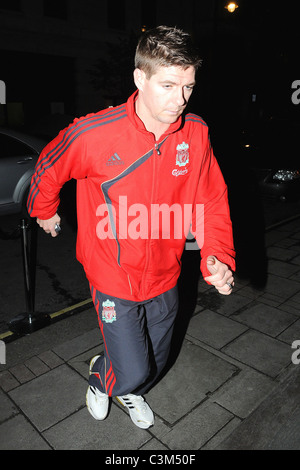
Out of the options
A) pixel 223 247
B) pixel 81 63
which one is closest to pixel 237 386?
pixel 223 247

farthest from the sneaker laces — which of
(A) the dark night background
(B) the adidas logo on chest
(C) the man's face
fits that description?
(A) the dark night background

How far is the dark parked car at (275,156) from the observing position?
315 inches

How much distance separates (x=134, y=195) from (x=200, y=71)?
69.8 ft

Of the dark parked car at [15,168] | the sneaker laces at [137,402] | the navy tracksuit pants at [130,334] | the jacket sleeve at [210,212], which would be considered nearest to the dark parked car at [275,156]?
the dark parked car at [15,168]

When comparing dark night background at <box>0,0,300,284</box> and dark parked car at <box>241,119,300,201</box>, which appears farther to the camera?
dark night background at <box>0,0,300,284</box>

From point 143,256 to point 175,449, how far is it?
1.29 metres

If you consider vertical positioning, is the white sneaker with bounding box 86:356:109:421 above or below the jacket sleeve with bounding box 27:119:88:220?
below

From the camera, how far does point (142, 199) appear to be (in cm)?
215

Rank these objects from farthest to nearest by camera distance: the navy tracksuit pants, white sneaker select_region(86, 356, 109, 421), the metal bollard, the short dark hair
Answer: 1. the metal bollard
2. white sneaker select_region(86, 356, 109, 421)
3. the navy tracksuit pants
4. the short dark hair

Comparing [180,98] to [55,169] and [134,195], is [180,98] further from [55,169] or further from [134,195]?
[55,169]

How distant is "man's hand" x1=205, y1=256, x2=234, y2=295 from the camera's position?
2.01m

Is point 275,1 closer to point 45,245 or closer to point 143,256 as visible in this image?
point 45,245

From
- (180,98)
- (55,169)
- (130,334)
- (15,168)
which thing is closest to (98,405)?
(130,334)

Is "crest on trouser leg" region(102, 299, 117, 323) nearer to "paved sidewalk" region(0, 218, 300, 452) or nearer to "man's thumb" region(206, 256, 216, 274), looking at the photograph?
"man's thumb" region(206, 256, 216, 274)
